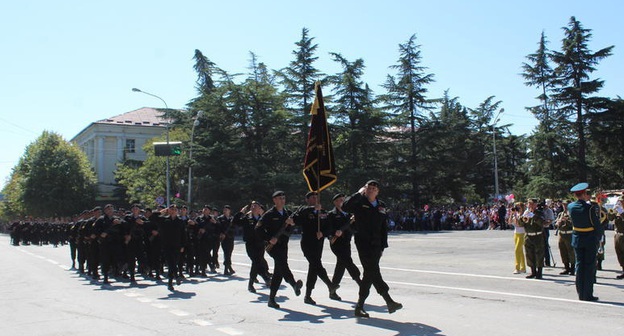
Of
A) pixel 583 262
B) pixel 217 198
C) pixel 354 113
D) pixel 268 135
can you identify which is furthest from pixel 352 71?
pixel 583 262

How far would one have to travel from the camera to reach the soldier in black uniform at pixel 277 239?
30.9 feet

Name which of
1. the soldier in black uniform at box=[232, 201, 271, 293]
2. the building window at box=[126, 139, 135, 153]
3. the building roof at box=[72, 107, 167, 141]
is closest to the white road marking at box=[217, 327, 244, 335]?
the soldier in black uniform at box=[232, 201, 271, 293]

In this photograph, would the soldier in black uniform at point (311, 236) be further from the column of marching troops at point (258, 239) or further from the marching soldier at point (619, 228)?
the marching soldier at point (619, 228)

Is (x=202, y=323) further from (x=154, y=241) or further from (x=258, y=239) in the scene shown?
(x=154, y=241)

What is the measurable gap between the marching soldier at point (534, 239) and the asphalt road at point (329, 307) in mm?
400

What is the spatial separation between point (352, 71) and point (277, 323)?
140ft

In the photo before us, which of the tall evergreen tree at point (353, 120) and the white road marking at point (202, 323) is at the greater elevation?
the tall evergreen tree at point (353, 120)

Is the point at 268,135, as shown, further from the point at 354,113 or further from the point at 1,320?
the point at 1,320

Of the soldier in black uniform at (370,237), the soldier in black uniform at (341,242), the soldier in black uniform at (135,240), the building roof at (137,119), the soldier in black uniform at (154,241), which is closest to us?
the soldier in black uniform at (370,237)

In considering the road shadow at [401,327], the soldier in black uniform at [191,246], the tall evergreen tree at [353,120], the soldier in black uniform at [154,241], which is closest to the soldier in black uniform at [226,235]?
the soldier in black uniform at [191,246]

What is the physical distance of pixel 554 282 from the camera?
11555mm

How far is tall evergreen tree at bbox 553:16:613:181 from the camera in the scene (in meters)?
44.7

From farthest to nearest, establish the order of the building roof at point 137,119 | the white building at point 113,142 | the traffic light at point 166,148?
the building roof at point 137,119, the white building at point 113,142, the traffic light at point 166,148

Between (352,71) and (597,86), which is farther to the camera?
(352,71)
